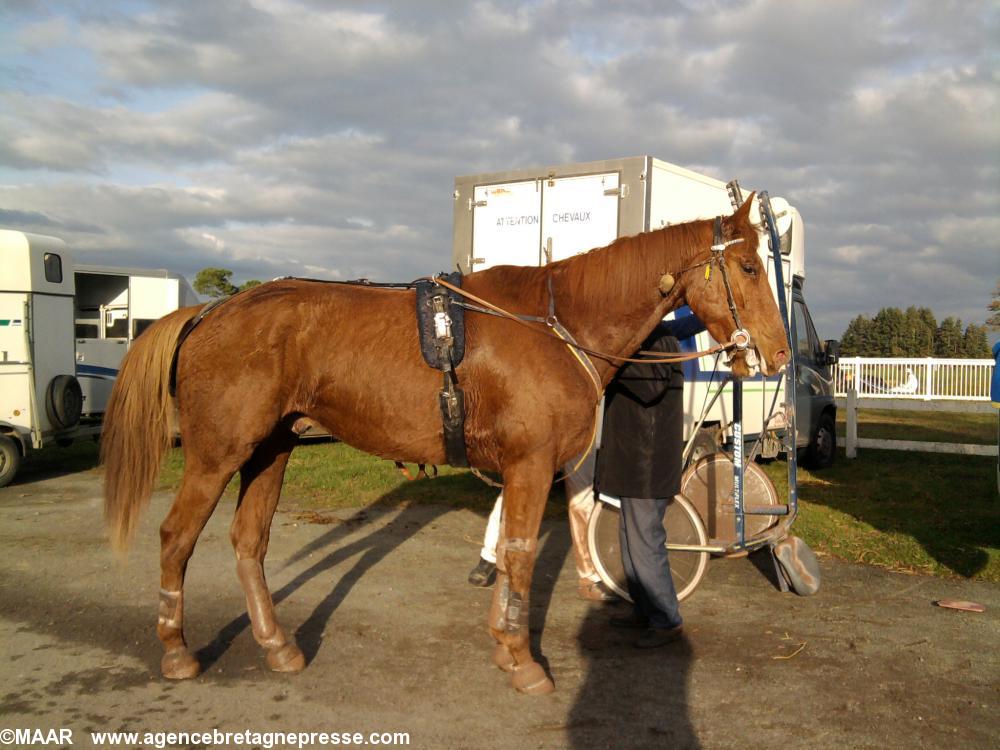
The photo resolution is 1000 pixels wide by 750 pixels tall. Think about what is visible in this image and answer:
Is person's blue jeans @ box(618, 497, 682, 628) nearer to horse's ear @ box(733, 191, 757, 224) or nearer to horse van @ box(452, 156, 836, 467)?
horse's ear @ box(733, 191, 757, 224)

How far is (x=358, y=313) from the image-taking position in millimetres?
4078

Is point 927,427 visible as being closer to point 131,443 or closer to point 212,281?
point 131,443

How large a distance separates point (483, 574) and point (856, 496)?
586 centimetres

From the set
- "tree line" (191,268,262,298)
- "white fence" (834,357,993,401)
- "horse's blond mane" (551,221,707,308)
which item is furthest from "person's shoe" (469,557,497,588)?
"tree line" (191,268,262,298)

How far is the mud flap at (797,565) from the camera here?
5344 millimetres

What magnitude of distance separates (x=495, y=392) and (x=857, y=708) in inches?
93.8

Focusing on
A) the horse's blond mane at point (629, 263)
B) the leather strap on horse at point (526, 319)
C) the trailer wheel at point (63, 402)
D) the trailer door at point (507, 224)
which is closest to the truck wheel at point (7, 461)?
the trailer wheel at point (63, 402)

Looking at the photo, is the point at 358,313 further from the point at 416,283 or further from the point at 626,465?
the point at 626,465

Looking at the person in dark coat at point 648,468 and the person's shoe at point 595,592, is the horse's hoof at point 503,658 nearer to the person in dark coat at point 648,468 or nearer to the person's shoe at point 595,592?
the person in dark coat at point 648,468

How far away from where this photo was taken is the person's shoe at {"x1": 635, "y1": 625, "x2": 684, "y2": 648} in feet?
14.7

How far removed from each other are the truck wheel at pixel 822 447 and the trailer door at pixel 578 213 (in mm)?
5648

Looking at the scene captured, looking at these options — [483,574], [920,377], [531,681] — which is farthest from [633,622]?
[920,377]

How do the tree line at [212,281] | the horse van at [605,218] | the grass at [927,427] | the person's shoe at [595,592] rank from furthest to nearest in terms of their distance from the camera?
the tree line at [212,281], the grass at [927,427], the horse van at [605,218], the person's shoe at [595,592]

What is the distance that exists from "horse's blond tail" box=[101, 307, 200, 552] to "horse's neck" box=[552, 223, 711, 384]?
2201 millimetres
